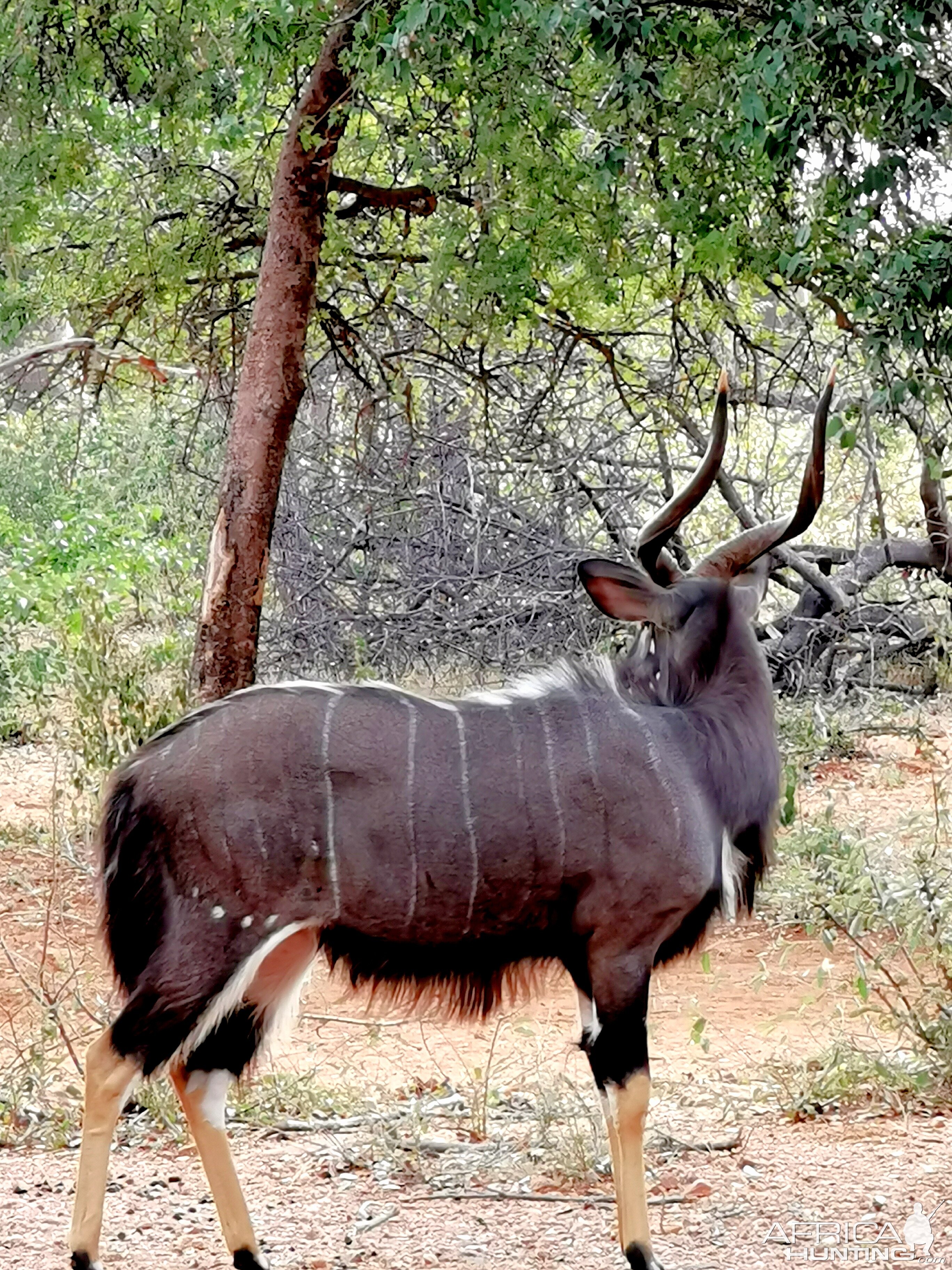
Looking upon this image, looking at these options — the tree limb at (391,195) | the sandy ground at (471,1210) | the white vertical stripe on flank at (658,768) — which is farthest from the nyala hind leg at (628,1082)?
the tree limb at (391,195)

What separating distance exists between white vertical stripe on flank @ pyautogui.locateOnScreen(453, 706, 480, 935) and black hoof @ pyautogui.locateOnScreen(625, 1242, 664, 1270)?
621mm

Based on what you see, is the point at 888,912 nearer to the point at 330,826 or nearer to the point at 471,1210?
the point at 471,1210

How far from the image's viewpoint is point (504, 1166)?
357cm

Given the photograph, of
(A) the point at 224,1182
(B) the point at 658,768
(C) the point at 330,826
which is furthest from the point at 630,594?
(A) the point at 224,1182

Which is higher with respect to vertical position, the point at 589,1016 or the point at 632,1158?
the point at 589,1016

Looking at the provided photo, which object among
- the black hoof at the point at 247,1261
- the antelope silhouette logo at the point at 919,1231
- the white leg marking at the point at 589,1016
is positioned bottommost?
the black hoof at the point at 247,1261

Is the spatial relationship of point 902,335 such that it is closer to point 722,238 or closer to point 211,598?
point 722,238

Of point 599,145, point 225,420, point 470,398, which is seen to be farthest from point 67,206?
point 599,145

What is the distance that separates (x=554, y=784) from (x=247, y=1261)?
102 centimetres

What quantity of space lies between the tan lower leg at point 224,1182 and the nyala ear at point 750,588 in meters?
1.41

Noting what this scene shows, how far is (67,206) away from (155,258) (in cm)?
76

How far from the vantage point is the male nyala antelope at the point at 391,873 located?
111 inches

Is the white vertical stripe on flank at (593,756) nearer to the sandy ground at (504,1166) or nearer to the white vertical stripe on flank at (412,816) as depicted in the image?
the white vertical stripe on flank at (412,816)

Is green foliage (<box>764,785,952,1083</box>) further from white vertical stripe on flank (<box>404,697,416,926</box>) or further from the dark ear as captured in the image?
white vertical stripe on flank (<box>404,697,416,926</box>)
